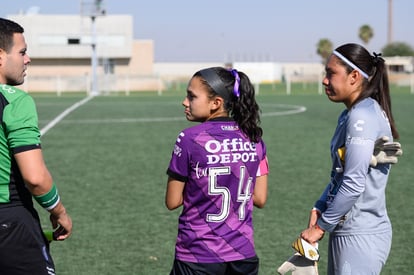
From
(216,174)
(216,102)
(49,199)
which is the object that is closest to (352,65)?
(216,102)

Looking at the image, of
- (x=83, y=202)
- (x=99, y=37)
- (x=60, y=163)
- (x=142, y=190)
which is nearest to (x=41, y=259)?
(x=83, y=202)

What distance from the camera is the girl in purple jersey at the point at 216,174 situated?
3.42 m

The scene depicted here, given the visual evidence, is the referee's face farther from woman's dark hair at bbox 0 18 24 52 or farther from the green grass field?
the green grass field

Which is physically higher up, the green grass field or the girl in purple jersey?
the girl in purple jersey

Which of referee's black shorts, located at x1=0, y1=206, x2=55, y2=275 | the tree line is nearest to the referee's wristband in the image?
referee's black shorts, located at x1=0, y1=206, x2=55, y2=275

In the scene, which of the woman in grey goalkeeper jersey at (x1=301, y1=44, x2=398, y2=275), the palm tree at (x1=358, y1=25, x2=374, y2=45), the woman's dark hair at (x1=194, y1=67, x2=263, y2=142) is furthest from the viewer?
the palm tree at (x1=358, y1=25, x2=374, y2=45)

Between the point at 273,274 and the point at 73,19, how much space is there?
244 ft

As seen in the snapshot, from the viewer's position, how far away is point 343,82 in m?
3.56

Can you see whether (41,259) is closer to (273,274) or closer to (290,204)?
(273,274)

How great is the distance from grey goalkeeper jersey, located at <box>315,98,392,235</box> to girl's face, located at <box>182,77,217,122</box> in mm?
660

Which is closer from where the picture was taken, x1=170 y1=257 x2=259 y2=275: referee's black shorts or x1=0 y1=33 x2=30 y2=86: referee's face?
x1=0 y1=33 x2=30 y2=86: referee's face

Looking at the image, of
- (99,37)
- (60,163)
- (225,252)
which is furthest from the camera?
(99,37)

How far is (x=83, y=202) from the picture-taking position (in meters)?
8.91

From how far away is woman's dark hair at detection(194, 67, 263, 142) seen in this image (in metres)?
3.48
